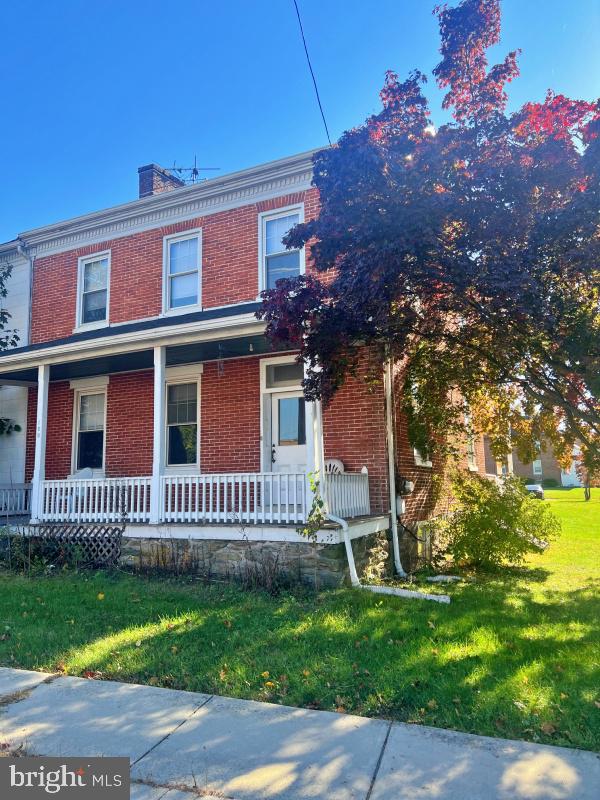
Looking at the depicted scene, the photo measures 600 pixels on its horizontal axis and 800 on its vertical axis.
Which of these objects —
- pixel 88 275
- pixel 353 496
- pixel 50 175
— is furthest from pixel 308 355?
pixel 50 175

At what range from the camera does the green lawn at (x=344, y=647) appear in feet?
13.3

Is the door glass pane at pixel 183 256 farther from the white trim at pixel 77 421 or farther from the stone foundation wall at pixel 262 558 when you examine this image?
the stone foundation wall at pixel 262 558

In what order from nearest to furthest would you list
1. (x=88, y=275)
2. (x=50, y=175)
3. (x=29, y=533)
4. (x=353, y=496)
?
(x=353, y=496)
(x=29, y=533)
(x=88, y=275)
(x=50, y=175)

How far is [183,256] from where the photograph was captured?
11898 mm

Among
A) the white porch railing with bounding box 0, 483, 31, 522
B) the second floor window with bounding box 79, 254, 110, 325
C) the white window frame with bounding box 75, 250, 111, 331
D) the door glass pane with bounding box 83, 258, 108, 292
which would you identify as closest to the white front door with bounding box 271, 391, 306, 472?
the white window frame with bounding box 75, 250, 111, 331

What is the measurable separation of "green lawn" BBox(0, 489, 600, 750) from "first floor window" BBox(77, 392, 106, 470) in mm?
4412

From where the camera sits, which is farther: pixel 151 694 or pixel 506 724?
pixel 151 694

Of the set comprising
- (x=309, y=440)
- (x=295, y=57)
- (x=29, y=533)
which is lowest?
(x=29, y=533)

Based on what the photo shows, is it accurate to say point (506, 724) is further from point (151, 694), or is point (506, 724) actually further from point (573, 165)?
point (573, 165)

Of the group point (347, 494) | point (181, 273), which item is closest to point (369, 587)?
point (347, 494)

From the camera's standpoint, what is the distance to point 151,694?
4418 millimetres

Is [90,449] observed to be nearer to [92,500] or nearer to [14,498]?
[14,498]

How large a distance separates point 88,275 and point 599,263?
34.8 ft

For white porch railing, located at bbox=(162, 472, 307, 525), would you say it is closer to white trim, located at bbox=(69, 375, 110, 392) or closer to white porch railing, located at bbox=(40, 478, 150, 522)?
white porch railing, located at bbox=(40, 478, 150, 522)
